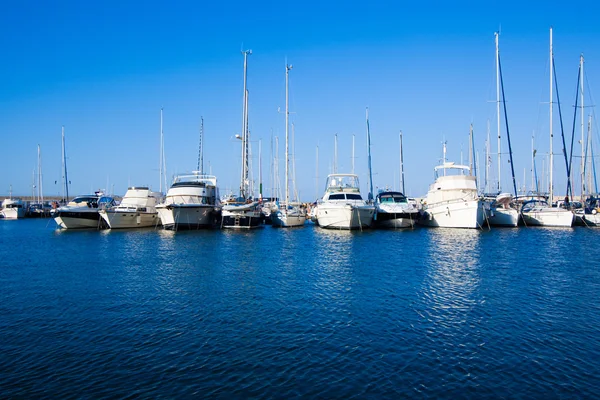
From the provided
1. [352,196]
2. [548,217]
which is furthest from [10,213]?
[548,217]

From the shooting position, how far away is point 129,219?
54.1m

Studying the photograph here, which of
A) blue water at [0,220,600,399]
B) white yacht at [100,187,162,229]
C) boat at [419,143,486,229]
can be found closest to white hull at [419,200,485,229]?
boat at [419,143,486,229]

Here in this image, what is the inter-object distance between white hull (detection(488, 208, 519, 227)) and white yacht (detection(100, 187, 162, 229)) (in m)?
40.2

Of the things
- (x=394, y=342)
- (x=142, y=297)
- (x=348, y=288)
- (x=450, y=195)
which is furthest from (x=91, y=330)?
(x=450, y=195)

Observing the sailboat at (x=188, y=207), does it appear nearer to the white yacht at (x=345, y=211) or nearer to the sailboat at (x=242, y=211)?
the sailboat at (x=242, y=211)

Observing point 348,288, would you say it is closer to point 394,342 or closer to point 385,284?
point 385,284

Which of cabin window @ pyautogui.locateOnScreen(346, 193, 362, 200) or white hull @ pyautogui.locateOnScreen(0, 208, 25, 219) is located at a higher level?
cabin window @ pyautogui.locateOnScreen(346, 193, 362, 200)

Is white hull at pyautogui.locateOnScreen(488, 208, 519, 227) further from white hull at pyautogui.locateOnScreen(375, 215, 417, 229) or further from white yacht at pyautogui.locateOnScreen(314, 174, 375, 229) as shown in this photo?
white yacht at pyautogui.locateOnScreen(314, 174, 375, 229)

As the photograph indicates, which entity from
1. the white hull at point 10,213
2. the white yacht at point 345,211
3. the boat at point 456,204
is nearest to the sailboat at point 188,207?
the white yacht at point 345,211

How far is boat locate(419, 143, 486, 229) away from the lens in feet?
161

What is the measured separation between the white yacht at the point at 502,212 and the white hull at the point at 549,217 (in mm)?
2280

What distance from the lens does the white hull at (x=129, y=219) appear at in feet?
171

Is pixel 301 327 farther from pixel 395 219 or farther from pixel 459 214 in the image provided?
pixel 395 219

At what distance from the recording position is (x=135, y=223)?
180 feet
